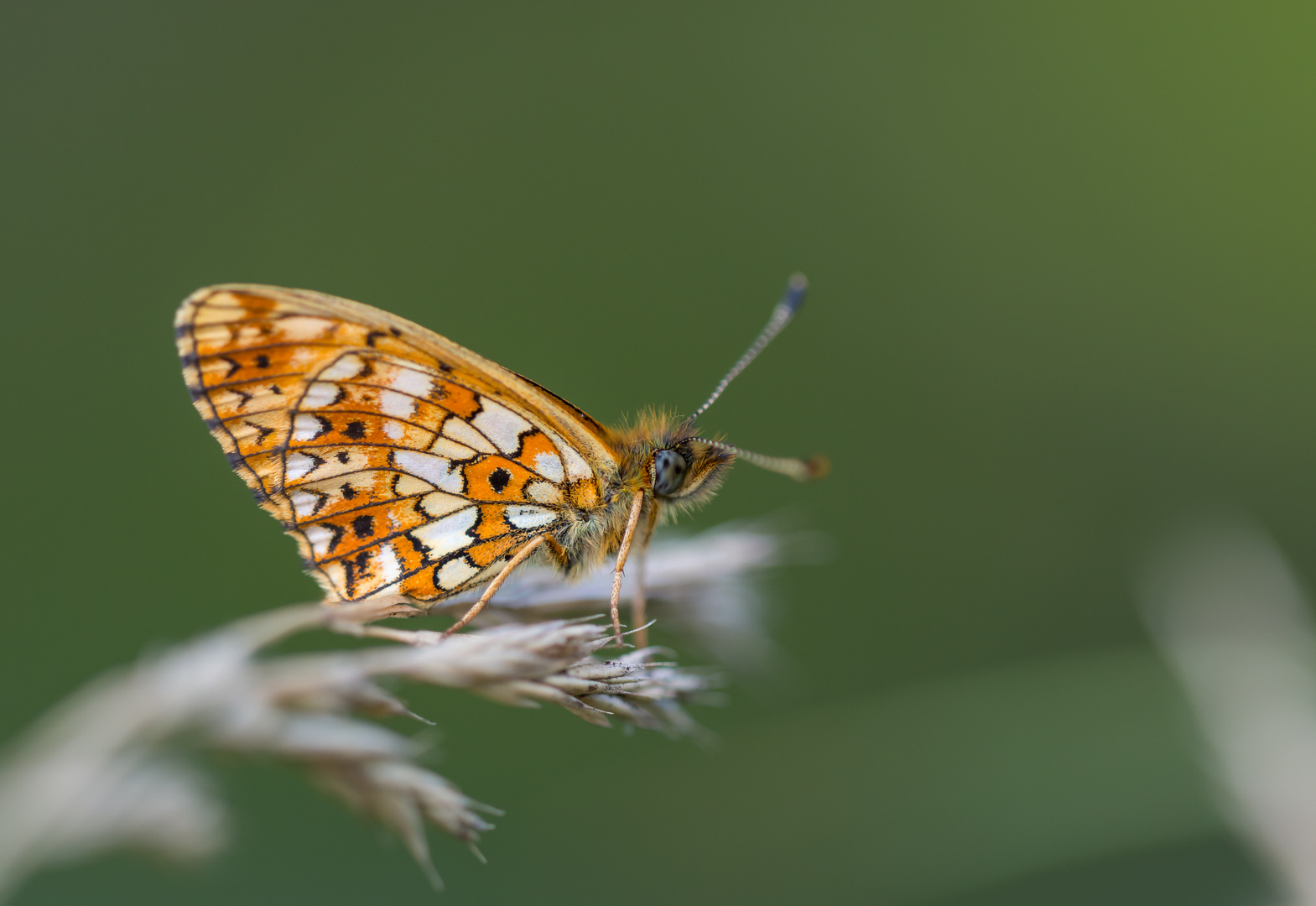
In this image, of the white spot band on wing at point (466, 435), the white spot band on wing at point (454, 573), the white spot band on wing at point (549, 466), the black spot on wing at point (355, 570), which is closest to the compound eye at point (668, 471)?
the white spot band on wing at point (549, 466)

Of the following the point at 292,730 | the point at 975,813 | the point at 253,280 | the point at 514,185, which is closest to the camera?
the point at 292,730

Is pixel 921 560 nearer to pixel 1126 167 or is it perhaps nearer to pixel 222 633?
pixel 1126 167

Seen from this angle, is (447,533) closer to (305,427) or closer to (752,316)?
(305,427)

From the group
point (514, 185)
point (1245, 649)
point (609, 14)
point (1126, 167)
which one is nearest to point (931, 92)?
point (1126, 167)

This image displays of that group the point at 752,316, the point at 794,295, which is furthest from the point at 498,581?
the point at 752,316

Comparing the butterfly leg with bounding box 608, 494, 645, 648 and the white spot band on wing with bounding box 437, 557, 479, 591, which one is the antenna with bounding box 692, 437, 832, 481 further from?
the white spot band on wing with bounding box 437, 557, 479, 591

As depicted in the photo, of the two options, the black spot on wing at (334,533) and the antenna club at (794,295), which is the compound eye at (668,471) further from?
the black spot on wing at (334,533)

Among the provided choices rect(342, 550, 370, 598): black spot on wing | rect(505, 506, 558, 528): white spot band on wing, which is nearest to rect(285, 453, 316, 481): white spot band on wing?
rect(342, 550, 370, 598): black spot on wing
